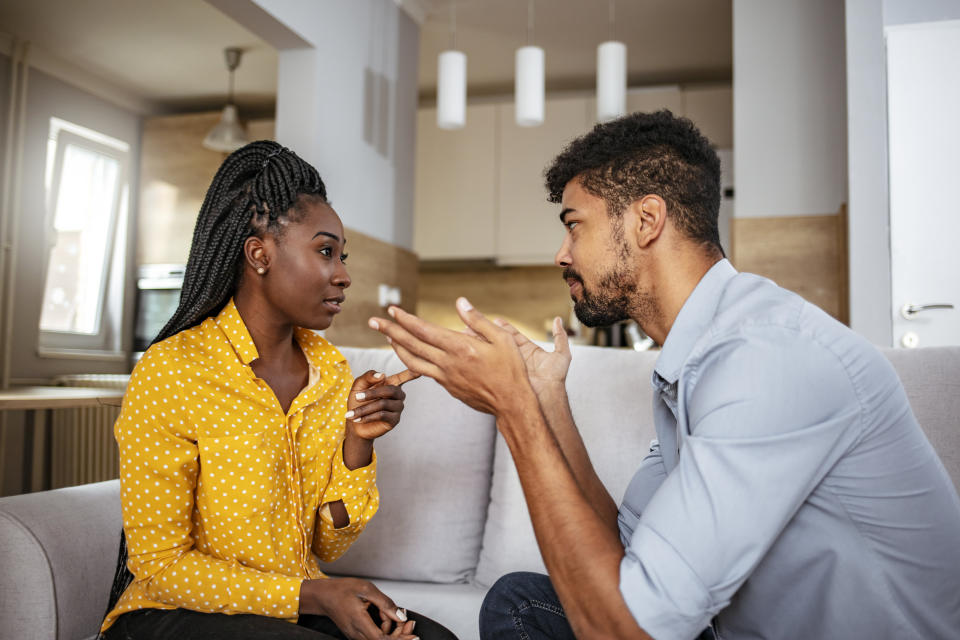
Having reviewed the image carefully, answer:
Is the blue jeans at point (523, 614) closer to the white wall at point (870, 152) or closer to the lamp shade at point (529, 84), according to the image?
the white wall at point (870, 152)

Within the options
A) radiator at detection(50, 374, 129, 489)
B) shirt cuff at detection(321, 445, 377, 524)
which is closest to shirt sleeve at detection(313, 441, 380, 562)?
shirt cuff at detection(321, 445, 377, 524)

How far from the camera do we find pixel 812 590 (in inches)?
34.4

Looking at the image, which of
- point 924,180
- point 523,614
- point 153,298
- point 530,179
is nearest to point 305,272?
point 523,614

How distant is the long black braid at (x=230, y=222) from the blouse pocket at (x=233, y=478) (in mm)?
230

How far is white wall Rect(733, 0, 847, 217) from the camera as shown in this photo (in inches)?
133

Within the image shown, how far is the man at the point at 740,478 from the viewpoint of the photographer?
2.55 ft

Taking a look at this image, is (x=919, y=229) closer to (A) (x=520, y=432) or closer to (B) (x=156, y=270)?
(A) (x=520, y=432)

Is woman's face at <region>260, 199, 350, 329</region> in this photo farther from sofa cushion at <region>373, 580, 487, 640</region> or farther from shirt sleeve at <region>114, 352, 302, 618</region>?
sofa cushion at <region>373, 580, 487, 640</region>

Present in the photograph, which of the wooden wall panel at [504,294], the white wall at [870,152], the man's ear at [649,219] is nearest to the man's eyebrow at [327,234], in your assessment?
the man's ear at [649,219]

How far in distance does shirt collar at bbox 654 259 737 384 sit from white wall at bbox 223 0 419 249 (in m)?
2.41

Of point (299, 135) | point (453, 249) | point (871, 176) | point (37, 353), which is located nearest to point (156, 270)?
point (37, 353)

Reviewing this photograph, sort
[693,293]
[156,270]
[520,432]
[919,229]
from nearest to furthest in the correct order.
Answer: [520,432] < [693,293] < [919,229] < [156,270]

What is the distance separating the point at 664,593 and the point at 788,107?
3.16 metres

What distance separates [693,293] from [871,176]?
2138 millimetres
